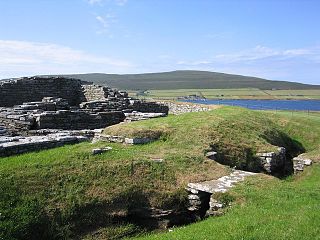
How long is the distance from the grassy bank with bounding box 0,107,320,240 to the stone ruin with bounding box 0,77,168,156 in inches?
109

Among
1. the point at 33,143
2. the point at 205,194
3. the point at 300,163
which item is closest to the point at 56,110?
the point at 33,143

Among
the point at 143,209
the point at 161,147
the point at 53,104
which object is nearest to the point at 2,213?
the point at 143,209

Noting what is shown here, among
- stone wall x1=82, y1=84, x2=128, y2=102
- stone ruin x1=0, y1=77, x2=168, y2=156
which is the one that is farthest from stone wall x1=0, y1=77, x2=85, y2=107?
stone wall x1=82, y1=84, x2=128, y2=102

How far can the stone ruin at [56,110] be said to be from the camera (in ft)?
78.8

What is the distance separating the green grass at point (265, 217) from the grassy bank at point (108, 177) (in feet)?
8.41

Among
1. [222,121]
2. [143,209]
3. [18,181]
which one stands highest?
[222,121]

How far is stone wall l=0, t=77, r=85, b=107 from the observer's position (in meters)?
34.2

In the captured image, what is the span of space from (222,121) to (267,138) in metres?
3.21

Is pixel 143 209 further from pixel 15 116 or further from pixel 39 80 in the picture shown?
pixel 39 80

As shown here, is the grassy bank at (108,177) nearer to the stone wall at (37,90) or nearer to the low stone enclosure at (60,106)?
the low stone enclosure at (60,106)

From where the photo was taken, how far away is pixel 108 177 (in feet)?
56.7

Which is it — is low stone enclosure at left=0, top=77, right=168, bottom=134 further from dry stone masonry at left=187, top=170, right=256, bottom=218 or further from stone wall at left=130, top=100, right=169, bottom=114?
dry stone masonry at left=187, top=170, right=256, bottom=218

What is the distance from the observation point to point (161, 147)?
69.1 ft

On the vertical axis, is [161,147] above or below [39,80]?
below
